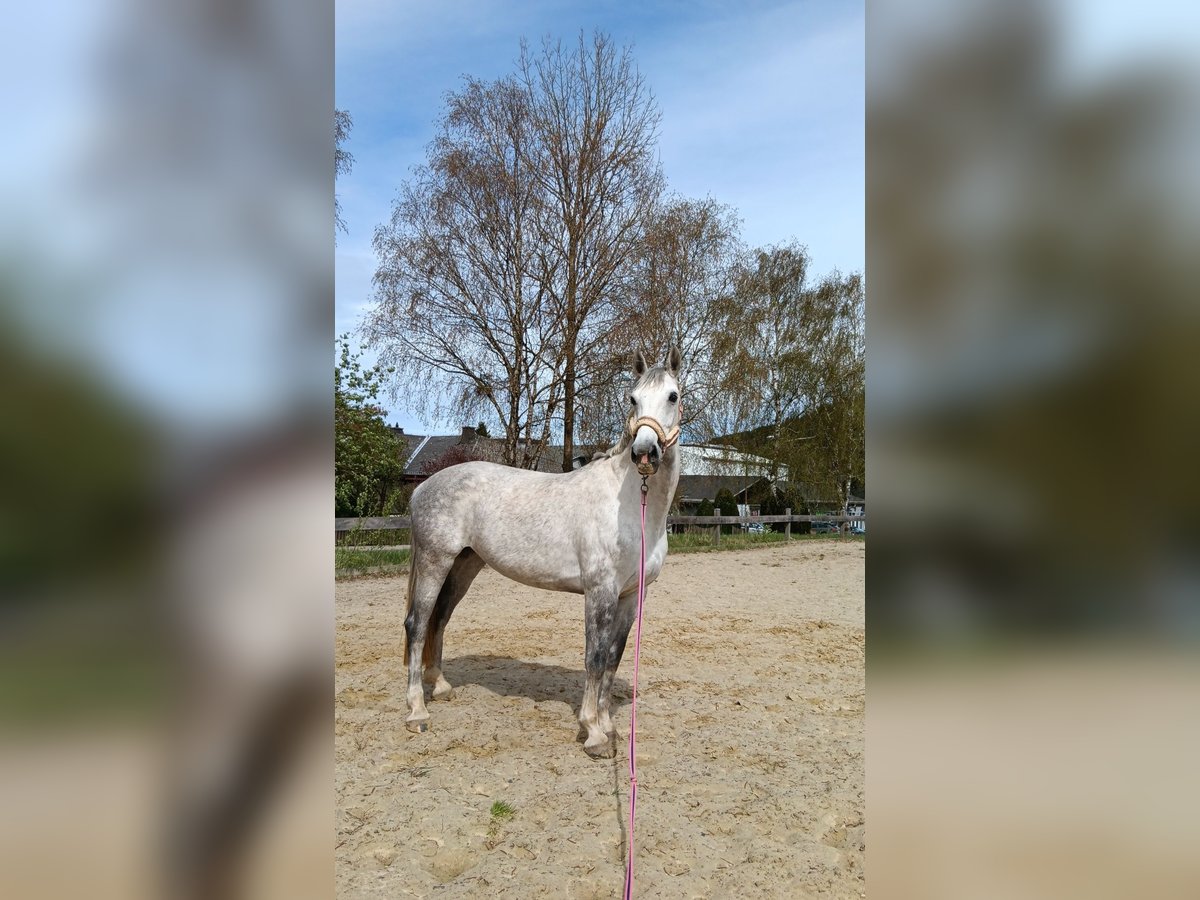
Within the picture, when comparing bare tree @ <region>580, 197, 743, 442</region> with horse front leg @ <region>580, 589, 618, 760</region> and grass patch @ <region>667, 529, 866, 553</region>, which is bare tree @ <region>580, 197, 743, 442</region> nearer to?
grass patch @ <region>667, 529, 866, 553</region>

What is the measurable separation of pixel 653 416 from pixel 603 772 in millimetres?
1843

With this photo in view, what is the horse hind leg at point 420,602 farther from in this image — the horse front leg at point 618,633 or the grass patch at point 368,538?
the grass patch at point 368,538

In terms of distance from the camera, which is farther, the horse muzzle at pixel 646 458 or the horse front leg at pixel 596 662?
the horse front leg at pixel 596 662

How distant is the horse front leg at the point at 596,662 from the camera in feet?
12.7

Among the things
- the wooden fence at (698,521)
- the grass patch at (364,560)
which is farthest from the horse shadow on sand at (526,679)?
the grass patch at (364,560)

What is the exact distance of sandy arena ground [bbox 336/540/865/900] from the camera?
2.66 meters

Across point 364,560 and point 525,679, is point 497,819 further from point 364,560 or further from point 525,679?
point 364,560

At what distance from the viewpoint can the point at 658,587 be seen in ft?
34.4

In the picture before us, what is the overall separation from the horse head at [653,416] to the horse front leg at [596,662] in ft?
2.80

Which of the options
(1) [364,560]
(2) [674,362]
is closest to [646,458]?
(2) [674,362]

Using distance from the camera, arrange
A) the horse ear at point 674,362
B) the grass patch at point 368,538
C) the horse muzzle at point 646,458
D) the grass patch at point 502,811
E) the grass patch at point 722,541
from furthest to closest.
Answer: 1. the grass patch at point 722,541
2. the grass patch at point 368,538
3. the horse ear at point 674,362
4. the horse muzzle at point 646,458
5. the grass patch at point 502,811

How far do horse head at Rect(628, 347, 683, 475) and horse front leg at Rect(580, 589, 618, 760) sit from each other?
2.80 ft
